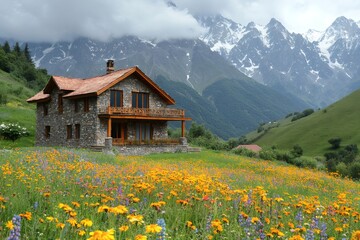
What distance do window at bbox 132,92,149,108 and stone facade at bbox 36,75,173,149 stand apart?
1.17 feet

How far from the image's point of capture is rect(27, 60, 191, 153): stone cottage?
35.7 metres

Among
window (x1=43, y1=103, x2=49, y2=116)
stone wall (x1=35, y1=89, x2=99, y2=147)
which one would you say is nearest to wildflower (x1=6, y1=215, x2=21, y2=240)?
stone wall (x1=35, y1=89, x2=99, y2=147)

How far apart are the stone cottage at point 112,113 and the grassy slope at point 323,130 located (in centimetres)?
9524

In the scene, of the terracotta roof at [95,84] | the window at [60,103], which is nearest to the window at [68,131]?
the window at [60,103]

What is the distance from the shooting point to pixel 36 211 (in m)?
6.55

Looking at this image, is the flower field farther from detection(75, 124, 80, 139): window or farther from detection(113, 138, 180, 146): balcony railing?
detection(75, 124, 80, 139): window

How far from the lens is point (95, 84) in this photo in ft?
125

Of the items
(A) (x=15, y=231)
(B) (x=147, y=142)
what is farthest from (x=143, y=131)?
(A) (x=15, y=231)

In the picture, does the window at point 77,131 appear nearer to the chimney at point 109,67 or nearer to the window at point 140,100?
the window at point 140,100

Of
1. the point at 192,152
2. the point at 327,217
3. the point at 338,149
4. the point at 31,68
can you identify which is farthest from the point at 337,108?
the point at 327,217

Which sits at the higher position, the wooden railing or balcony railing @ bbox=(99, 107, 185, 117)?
balcony railing @ bbox=(99, 107, 185, 117)

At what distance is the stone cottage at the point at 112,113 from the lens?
35656 millimetres

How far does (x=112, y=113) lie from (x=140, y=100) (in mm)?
4833

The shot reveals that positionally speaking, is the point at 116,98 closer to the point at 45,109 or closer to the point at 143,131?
the point at 143,131
